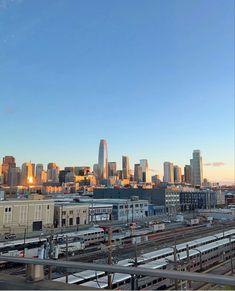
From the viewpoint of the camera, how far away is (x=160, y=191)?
91.6 metres

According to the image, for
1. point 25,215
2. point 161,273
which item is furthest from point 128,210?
point 161,273

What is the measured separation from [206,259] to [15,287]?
2941 centimetres

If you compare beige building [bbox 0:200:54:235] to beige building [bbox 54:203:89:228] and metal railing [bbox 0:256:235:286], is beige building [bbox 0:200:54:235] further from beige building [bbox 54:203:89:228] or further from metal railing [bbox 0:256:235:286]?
metal railing [bbox 0:256:235:286]

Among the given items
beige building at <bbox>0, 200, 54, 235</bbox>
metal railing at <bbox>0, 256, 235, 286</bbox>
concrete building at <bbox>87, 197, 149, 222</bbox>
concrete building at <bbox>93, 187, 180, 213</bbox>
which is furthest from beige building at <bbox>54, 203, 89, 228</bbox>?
metal railing at <bbox>0, 256, 235, 286</bbox>

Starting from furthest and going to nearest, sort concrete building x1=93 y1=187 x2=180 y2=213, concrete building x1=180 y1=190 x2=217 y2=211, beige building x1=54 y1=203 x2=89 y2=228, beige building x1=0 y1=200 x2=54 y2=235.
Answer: concrete building x1=180 y1=190 x2=217 y2=211 < concrete building x1=93 y1=187 x2=180 y2=213 < beige building x1=54 y1=203 x2=89 y2=228 < beige building x1=0 y1=200 x2=54 y2=235

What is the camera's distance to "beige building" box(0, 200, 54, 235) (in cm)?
4628

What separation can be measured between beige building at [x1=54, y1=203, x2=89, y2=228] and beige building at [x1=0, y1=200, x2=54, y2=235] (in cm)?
193

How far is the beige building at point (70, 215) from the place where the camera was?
180 feet

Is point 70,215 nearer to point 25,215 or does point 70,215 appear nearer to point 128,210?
point 25,215

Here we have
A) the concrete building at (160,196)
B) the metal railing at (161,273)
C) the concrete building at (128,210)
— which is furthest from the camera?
the concrete building at (160,196)

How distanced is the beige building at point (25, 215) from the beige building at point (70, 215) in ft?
6.34

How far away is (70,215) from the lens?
186 ft

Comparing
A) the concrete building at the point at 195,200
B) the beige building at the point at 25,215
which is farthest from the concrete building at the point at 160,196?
the beige building at the point at 25,215

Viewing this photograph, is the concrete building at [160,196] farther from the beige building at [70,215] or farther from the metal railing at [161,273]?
the metal railing at [161,273]
